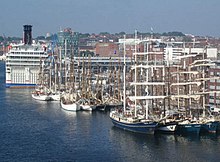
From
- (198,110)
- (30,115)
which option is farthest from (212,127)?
(30,115)

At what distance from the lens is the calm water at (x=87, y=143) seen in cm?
2012

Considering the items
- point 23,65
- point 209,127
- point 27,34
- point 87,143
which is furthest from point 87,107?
point 27,34

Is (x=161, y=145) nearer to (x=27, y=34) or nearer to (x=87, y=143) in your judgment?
(x=87, y=143)

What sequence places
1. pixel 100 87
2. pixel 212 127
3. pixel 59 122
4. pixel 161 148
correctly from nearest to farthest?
1. pixel 161 148
2. pixel 212 127
3. pixel 59 122
4. pixel 100 87

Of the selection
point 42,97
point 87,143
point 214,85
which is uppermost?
point 214,85

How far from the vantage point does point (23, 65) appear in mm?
57281

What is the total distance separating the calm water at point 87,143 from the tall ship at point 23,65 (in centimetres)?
2455

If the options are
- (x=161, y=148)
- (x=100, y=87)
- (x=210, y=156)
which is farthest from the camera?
(x=100, y=87)

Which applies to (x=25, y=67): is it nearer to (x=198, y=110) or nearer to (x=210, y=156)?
(x=198, y=110)

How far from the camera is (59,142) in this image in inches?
912

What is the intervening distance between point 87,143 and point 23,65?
36.0 m

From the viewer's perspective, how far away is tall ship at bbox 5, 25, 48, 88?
183 ft

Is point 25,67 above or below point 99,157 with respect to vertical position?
above

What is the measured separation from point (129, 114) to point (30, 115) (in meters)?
8.00
